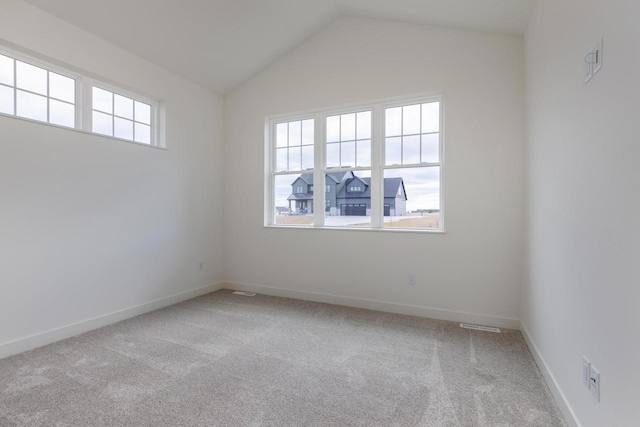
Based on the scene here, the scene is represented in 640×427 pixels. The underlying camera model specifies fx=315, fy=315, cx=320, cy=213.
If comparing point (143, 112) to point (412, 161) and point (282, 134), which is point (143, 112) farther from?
point (412, 161)

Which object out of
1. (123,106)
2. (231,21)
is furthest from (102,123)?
(231,21)

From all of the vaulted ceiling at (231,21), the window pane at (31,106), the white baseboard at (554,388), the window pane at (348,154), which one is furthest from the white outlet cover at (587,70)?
the window pane at (31,106)

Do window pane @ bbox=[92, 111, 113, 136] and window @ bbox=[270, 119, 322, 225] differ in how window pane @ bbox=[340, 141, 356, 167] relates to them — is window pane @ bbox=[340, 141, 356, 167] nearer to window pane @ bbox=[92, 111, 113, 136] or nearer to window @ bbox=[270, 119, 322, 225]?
window @ bbox=[270, 119, 322, 225]

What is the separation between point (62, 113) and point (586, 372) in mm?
4282

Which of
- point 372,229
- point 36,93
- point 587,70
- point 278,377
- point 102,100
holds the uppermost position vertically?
point 102,100

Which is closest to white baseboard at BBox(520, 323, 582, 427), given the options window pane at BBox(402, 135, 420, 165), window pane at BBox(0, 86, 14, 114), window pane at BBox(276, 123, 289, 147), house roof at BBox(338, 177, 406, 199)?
house roof at BBox(338, 177, 406, 199)

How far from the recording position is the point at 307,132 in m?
4.25

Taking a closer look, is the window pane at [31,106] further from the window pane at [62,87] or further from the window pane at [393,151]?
the window pane at [393,151]

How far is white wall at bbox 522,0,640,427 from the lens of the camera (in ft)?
3.92

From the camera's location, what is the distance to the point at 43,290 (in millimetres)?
2723

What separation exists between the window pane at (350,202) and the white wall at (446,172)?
0.67 feet

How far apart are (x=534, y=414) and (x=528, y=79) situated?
2.66 m

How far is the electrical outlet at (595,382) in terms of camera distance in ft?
4.63

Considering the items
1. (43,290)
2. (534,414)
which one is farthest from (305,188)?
(534,414)
